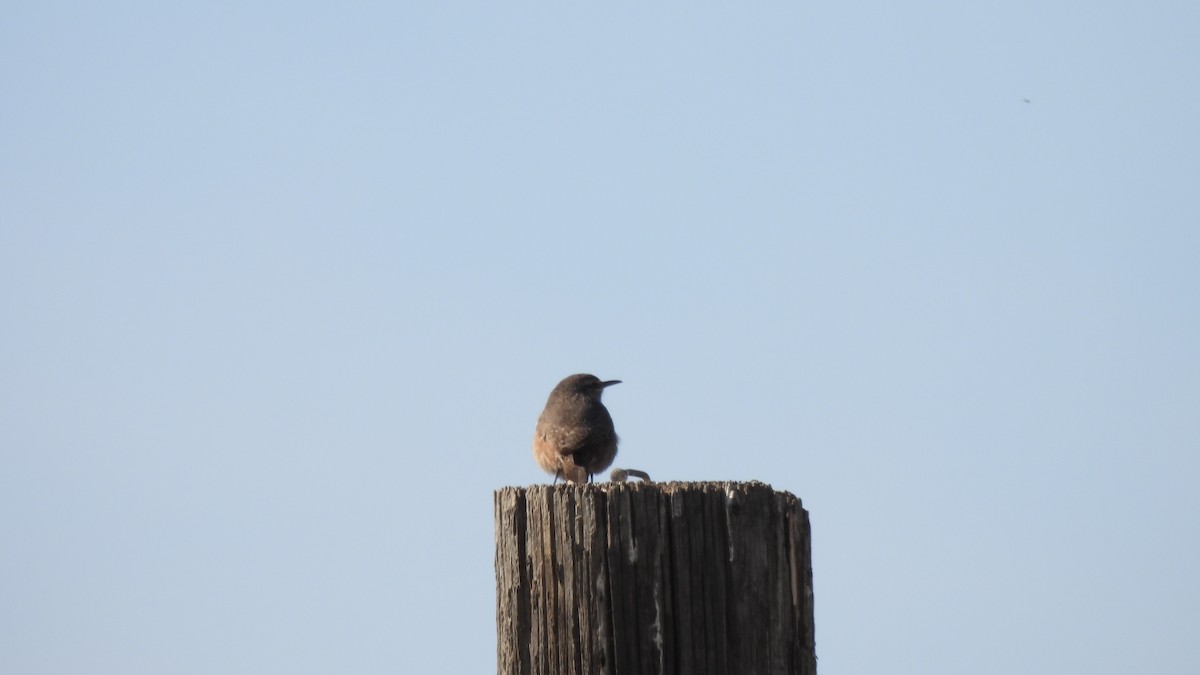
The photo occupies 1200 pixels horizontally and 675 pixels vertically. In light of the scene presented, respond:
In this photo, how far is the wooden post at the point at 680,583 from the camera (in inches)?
146

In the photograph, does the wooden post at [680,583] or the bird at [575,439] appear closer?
the wooden post at [680,583]

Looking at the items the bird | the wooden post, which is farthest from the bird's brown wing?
the wooden post

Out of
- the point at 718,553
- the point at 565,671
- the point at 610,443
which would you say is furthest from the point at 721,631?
the point at 610,443

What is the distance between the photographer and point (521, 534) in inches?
158

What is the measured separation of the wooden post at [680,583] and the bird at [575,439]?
7.10m

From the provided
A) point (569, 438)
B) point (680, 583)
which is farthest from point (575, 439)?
point (680, 583)

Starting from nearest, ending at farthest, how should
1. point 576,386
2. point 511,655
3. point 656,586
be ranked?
point 656,586
point 511,655
point 576,386

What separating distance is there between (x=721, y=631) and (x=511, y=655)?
64 centimetres

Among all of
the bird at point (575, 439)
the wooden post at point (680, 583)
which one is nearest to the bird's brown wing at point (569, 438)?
the bird at point (575, 439)

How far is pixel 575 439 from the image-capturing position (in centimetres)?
1143

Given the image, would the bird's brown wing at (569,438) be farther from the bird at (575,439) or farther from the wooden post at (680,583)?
the wooden post at (680,583)

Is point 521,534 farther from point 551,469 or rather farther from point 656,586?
point 551,469

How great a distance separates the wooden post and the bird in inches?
280

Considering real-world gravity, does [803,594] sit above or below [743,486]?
below
